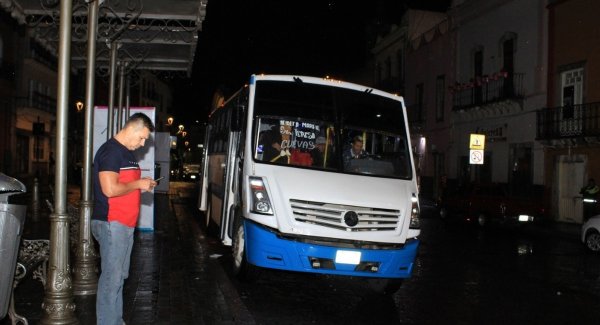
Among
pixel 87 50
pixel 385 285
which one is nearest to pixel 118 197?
pixel 87 50

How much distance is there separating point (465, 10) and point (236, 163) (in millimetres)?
23891

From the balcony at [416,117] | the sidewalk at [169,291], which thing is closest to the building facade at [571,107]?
the balcony at [416,117]

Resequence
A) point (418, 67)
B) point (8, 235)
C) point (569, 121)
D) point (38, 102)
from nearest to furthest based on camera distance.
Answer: point (8, 235)
point (569, 121)
point (418, 67)
point (38, 102)

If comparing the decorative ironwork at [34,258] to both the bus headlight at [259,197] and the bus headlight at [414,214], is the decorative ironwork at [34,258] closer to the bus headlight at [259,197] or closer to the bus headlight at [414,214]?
the bus headlight at [259,197]

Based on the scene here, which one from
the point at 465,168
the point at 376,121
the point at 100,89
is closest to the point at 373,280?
the point at 376,121

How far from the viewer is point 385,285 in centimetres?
855

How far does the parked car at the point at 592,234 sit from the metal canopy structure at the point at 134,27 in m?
10.3

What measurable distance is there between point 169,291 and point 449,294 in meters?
3.97

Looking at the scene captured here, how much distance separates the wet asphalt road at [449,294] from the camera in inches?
291

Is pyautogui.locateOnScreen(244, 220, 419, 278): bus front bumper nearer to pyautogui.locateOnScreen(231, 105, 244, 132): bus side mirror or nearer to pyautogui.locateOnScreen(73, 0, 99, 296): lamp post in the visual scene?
pyautogui.locateOnScreen(231, 105, 244, 132): bus side mirror

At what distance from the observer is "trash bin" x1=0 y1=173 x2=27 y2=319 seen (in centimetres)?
457

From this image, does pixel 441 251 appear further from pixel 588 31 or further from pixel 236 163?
pixel 588 31

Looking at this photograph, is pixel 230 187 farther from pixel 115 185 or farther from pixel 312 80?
pixel 115 185

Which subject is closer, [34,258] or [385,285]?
[34,258]
